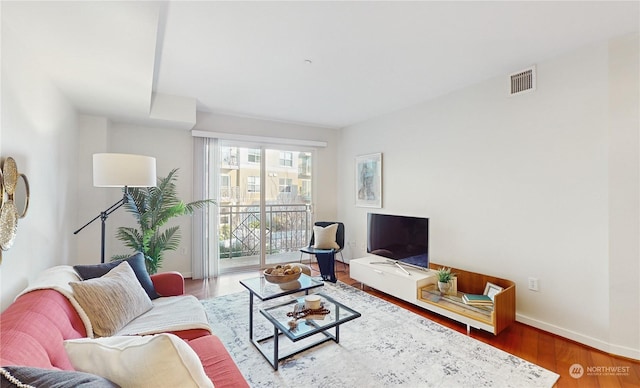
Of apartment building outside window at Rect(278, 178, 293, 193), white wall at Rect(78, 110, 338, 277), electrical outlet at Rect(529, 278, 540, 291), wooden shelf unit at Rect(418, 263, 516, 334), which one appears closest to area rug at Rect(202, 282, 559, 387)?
wooden shelf unit at Rect(418, 263, 516, 334)

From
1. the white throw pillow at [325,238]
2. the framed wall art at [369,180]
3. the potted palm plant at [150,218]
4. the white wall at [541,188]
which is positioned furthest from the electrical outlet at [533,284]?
the potted palm plant at [150,218]

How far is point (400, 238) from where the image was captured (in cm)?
337

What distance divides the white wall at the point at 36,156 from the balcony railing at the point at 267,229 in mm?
1907

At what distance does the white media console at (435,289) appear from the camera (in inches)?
94.9

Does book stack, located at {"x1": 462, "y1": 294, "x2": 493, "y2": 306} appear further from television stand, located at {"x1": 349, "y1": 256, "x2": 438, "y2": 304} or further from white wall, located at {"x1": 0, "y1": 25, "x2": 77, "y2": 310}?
white wall, located at {"x1": 0, "y1": 25, "x2": 77, "y2": 310}

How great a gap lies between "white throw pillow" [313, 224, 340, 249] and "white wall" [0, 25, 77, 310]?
9.42 feet

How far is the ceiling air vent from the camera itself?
101 inches

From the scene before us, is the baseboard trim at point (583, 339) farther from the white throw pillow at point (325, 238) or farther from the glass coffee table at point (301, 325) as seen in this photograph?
the white throw pillow at point (325, 238)

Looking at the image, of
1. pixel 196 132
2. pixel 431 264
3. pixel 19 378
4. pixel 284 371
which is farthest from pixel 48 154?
pixel 431 264

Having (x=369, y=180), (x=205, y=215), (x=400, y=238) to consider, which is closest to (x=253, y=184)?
(x=205, y=215)

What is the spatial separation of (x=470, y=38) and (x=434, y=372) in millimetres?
2475

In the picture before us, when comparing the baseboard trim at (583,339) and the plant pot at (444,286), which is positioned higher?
the plant pot at (444,286)

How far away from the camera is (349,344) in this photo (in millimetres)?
2271

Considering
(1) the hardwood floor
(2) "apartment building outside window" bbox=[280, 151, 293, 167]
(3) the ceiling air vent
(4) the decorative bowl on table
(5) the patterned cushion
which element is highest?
(3) the ceiling air vent
